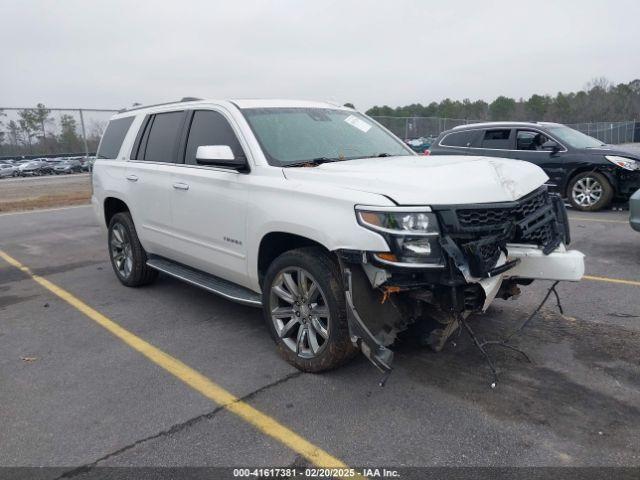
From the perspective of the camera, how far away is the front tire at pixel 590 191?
10.4 m

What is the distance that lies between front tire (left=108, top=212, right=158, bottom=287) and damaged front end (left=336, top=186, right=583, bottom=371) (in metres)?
3.34

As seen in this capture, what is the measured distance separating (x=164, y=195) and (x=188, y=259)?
0.67 meters

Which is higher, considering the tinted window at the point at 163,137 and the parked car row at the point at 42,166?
the tinted window at the point at 163,137

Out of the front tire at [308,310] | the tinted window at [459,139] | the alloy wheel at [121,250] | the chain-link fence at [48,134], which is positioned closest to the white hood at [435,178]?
the front tire at [308,310]

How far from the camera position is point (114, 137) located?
631 centimetres

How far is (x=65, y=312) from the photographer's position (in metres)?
5.39

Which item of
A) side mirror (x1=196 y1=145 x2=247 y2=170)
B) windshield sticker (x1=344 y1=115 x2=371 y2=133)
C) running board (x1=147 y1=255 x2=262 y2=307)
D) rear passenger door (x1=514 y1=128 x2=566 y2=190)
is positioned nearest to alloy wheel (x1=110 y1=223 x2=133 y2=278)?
running board (x1=147 y1=255 x2=262 y2=307)

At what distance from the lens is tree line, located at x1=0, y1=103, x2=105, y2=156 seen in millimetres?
22438

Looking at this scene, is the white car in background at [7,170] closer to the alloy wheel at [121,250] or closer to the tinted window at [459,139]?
the tinted window at [459,139]

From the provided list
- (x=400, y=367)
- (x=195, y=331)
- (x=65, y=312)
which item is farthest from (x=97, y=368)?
(x=400, y=367)

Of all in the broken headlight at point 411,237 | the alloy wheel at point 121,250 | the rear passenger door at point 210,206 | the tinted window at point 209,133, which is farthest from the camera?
the alloy wheel at point 121,250

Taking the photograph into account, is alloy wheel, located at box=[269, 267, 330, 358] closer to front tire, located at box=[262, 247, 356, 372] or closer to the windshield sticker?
front tire, located at box=[262, 247, 356, 372]

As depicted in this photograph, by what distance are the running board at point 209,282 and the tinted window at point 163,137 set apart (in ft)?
3.39

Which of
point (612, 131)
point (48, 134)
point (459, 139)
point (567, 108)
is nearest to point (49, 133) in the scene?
point (48, 134)
